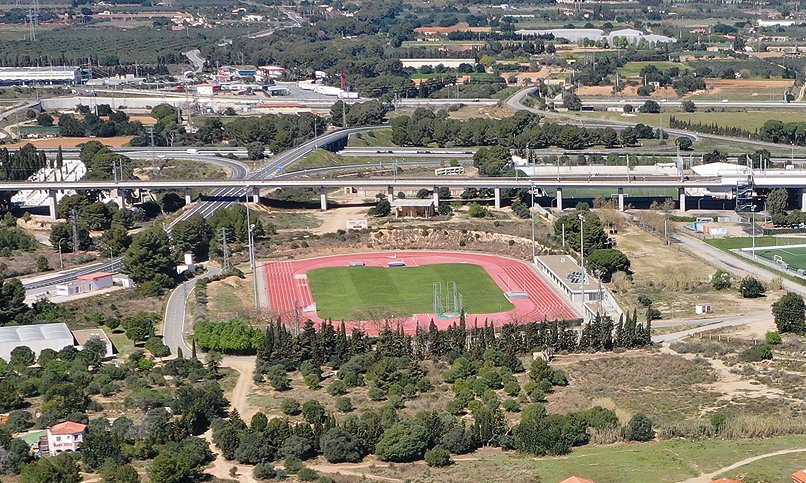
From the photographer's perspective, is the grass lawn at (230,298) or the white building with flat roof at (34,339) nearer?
the white building with flat roof at (34,339)

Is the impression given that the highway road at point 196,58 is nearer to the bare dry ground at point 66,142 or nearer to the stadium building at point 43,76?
the stadium building at point 43,76

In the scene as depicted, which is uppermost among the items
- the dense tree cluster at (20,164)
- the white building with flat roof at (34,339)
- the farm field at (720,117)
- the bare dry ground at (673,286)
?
the dense tree cluster at (20,164)

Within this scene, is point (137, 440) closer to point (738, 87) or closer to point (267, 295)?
point (267, 295)

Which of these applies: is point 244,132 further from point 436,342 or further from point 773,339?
point 773,339

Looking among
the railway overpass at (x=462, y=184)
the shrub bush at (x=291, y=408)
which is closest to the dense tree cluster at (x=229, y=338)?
the shrub bush at (x=291, y=408)

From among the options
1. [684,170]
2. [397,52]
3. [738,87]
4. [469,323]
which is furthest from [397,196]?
[397,52]

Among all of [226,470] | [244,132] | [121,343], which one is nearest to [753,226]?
[121,343]
